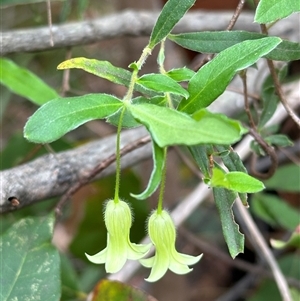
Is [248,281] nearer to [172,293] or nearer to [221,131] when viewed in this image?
[172,293]

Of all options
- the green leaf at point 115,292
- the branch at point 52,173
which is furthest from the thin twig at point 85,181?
the green leaf at point 115,292

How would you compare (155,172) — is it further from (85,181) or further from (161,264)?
(85,181)

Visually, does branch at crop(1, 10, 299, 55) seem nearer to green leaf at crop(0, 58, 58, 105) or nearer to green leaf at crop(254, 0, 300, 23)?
green leaf at crop(0, 58, 58, 105)

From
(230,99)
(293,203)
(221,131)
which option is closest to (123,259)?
(221,131)

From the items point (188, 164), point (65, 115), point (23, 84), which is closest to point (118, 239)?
point (65, 115)

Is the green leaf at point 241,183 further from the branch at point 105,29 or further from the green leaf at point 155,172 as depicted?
the branch at point 105,29

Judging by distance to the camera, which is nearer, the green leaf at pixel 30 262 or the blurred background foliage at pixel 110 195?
the green leaf at pixel 30 262
